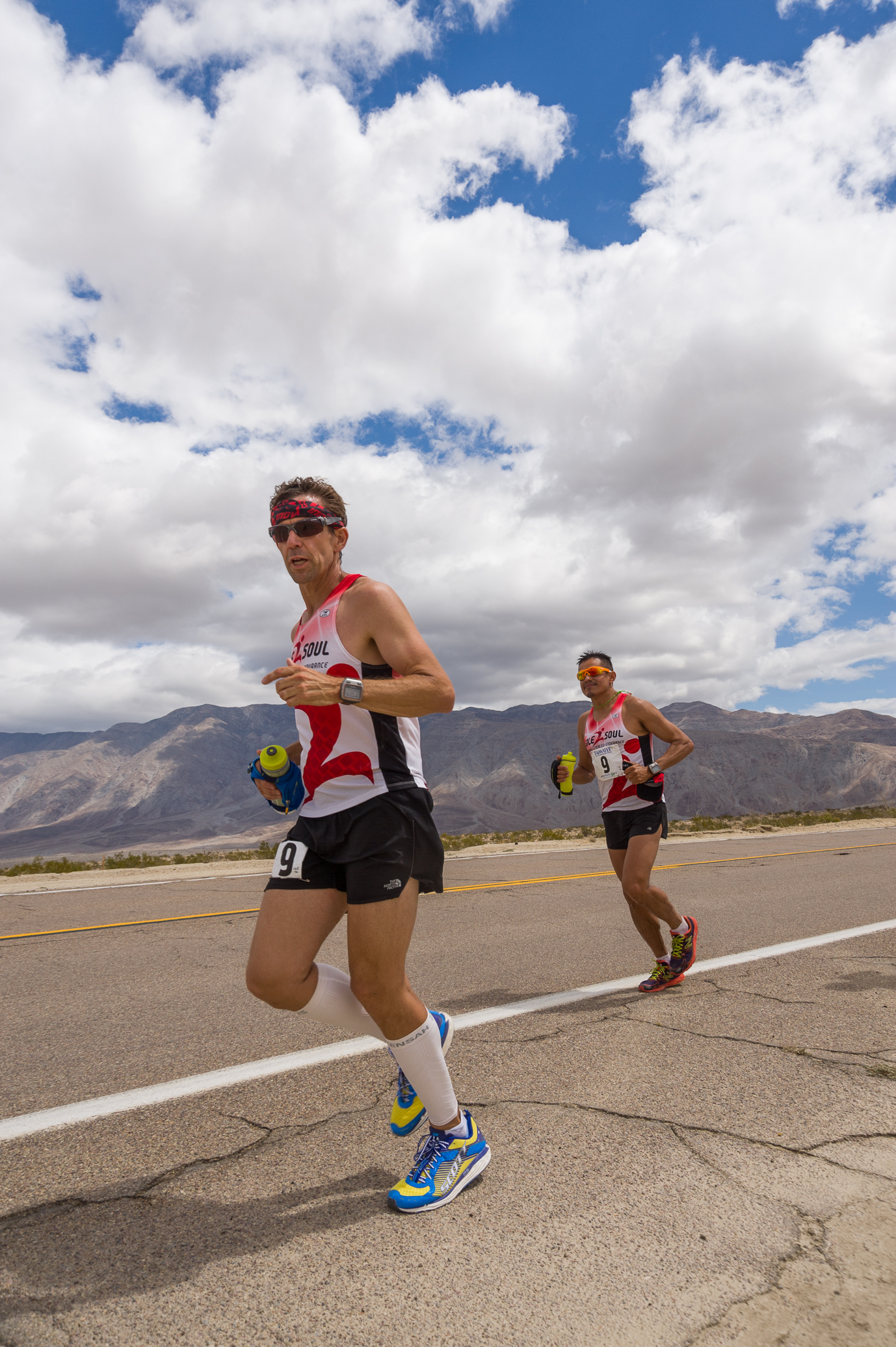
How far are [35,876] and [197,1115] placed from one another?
44.5 feet

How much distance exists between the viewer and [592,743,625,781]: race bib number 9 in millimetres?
5566

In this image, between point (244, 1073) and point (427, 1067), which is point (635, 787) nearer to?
point (244, 1073)

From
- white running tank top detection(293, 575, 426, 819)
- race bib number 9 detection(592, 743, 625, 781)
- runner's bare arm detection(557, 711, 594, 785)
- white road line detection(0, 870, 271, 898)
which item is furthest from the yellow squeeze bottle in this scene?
white road line detection(0, 870, 271, 898)

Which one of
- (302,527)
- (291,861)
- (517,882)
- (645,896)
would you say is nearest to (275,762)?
(291,861)

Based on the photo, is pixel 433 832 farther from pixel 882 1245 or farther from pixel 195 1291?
pixel 882 1245

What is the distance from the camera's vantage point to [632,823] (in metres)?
5.51

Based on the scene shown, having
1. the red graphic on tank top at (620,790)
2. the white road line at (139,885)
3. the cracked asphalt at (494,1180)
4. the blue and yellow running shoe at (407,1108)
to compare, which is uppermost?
the red graphic on tank top at (620,790)

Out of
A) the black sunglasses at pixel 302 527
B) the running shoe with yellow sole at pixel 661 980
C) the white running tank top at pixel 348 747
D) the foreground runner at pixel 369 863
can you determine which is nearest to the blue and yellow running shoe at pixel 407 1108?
the foreground runner at pixel 369 863

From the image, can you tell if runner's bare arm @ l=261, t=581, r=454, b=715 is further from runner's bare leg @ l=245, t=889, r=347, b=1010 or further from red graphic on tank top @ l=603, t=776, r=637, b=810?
red graphic on tank top @ l=603, t=776, r=637, b=810

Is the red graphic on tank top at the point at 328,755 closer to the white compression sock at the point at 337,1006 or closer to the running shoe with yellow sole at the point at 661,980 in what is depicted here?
the white compression sock at the point at 337,1006

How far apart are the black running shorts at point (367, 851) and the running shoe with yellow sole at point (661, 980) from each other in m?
2.83

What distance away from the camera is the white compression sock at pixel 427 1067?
8.59ft

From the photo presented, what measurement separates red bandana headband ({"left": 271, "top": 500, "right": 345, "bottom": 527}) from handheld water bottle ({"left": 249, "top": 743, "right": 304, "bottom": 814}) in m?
0.90

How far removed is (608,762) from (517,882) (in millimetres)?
5975
